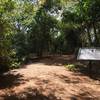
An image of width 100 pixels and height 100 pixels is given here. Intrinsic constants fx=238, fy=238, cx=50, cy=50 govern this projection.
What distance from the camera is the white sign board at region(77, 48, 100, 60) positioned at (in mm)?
14405

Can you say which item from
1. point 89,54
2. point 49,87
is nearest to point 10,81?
point 49,87

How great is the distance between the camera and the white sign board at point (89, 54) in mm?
14405

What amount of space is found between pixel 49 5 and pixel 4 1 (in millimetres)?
18370

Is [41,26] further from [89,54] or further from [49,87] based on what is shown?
[49,87]

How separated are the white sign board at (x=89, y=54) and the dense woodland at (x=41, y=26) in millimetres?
3178

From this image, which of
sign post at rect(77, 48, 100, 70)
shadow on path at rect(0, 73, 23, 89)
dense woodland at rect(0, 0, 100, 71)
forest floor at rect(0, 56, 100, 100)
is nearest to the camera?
forest floor at rect(0, 56, 100, 100)

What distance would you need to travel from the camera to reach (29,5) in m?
14.1

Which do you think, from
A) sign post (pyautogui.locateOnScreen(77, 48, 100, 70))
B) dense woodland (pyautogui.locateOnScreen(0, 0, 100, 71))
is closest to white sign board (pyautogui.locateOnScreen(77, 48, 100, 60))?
sign post (pyautogui.locateOnScreen(77, 48, 100, 70))

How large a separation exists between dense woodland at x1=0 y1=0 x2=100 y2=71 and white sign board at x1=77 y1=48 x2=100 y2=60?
3178 millimetres

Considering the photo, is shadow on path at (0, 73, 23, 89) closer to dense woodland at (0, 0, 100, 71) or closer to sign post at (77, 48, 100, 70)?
dense woodland at (0, 0, 100, 71)

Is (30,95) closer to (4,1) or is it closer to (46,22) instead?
(4,1)

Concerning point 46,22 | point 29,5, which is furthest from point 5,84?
point 46,22

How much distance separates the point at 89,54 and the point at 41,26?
15671mm

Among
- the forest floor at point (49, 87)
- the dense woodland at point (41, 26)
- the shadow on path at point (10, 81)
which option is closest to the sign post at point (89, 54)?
the forest floor at point (49, 87)
